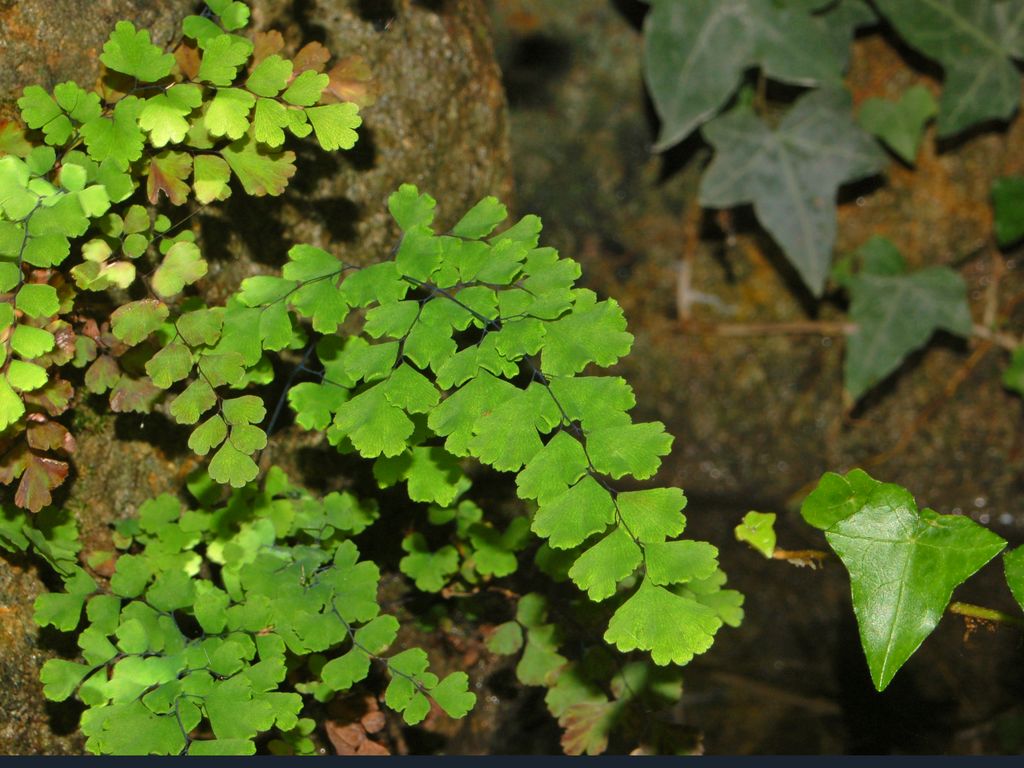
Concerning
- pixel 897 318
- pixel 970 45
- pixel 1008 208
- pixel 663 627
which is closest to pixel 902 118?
pixel 970 45

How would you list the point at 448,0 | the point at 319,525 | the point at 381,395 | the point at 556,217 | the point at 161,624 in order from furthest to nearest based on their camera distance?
the point at 556,217 → the point at 448,0 → the point at 319,525 → the point at 161,624 → the point at 381,395

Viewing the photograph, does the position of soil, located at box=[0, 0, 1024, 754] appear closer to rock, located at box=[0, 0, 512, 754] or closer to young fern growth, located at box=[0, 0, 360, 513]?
rock, located at box=[0, 0, 512, 754]

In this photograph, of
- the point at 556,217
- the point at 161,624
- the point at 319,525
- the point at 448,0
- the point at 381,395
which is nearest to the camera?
the point at 381,395

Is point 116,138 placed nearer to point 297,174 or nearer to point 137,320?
point 137,320

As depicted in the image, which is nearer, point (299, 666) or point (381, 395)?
point (381, 395)

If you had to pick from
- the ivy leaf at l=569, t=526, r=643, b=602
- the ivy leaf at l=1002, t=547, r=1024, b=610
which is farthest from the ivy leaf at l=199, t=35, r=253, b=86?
the ivy leaf at l=1002, t=547, r=1024, b=610

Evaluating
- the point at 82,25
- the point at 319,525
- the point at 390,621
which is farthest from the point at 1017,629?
the point at 82,25

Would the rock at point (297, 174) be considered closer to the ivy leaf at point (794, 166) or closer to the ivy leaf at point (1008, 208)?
the ivy leaf at point (794, 166)

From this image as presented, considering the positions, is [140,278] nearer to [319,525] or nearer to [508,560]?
[319,525]
